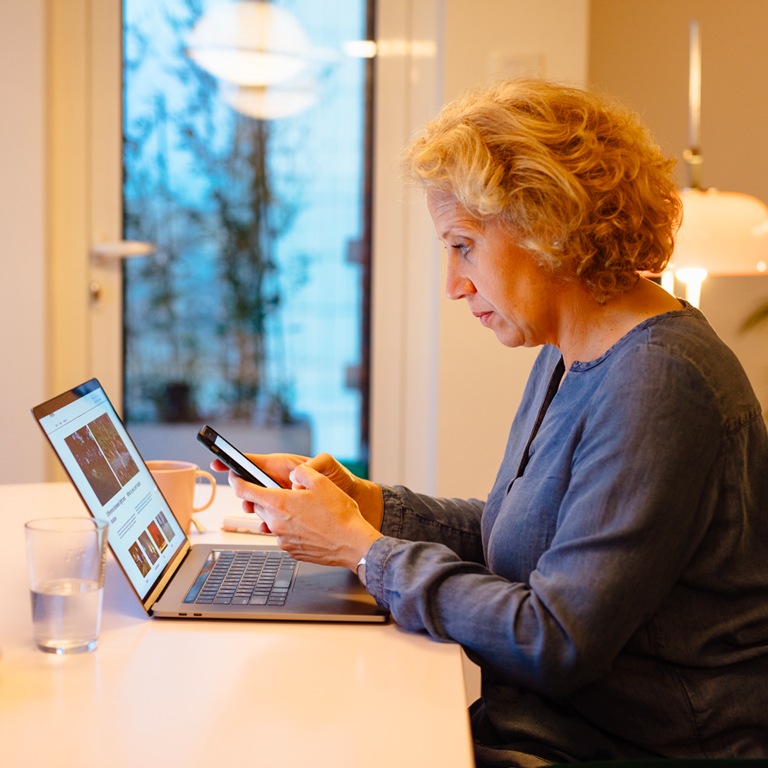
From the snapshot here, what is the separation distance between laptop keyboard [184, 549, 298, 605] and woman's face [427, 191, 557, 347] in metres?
0.40

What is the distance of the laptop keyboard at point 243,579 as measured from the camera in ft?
3.47

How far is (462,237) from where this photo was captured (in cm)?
115

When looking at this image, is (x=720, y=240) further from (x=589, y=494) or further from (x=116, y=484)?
(x=116, y=484)

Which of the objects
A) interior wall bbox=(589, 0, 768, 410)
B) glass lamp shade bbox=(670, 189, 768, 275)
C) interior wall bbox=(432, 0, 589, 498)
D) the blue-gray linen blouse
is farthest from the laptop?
interior wall bbox=(589, 0, 768, 410)

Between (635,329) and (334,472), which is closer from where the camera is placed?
(635,329)

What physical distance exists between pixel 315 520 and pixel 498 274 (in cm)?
36

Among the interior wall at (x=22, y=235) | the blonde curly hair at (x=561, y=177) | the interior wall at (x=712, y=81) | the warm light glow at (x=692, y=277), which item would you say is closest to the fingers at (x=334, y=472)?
the blonde curly hair at (x=561, y=177)

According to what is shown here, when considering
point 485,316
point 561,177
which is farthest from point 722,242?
point 561,177

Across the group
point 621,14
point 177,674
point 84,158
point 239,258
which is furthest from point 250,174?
point 177,674

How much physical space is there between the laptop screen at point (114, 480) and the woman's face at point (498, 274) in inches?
17.8

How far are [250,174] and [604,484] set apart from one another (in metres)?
2.18

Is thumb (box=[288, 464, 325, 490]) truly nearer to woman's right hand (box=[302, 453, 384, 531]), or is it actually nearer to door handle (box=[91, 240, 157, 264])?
woman's right hand (box=[302, 453, 384, 531])

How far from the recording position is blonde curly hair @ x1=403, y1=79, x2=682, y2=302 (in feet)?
3.48

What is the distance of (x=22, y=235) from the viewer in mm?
2678
